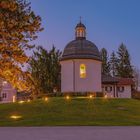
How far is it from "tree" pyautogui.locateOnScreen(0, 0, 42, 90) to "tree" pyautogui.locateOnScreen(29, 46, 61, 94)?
3360 centimetres

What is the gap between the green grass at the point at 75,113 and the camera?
23.3m

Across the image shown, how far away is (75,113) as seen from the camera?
27828 millimetres

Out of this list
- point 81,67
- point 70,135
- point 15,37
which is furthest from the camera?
point 81,67

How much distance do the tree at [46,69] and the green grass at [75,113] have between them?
27.0m

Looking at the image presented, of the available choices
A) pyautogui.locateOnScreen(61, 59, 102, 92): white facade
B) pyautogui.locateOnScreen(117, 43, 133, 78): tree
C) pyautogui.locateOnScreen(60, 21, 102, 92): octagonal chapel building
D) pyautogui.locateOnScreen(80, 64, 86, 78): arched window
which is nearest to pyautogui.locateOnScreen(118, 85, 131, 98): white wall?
pyautogui.locateOnScreen(117, 43, 133, 78): tree

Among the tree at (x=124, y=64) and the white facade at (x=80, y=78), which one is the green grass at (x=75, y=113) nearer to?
the white facade at (x=80, y=78)

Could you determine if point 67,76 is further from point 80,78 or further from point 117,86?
point 117,86

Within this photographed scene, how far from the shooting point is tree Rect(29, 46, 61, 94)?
62.6 m

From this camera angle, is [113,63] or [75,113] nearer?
[75,113]

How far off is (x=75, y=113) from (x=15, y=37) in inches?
318

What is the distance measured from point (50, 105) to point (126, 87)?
5021 cm

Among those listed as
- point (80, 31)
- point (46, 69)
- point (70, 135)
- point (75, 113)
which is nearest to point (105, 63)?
point (46, 69)

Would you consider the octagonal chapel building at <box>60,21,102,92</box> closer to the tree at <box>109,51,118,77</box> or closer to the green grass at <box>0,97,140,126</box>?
the green grass at <box>0,97,140,126</box>

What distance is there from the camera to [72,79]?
45531mm
